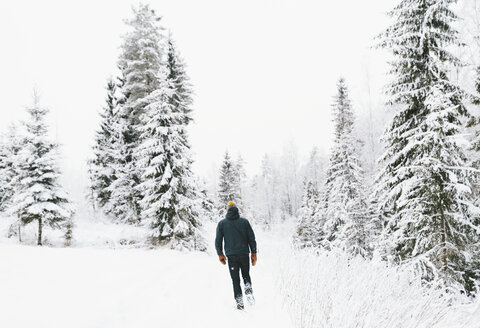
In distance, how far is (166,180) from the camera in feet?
49.6

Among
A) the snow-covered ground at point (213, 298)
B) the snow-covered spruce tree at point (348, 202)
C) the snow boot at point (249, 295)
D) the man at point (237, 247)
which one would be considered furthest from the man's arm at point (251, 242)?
the snow-covered spruce tree at point (348, 202)

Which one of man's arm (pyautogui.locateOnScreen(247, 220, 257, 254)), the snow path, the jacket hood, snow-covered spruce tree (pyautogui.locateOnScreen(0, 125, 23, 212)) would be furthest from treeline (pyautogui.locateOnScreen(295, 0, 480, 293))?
snow-covered spruce tree (pyautogui.locateOnScreen(0, 125, 23, 212))

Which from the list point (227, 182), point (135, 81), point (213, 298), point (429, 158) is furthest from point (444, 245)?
point (227, 182)

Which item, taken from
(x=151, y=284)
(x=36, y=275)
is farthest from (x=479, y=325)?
(x=36, y=275)

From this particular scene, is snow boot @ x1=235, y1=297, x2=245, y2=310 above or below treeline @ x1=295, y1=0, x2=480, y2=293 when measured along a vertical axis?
below

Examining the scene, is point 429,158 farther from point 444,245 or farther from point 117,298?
point 117,298

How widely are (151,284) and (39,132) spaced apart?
15.9 m

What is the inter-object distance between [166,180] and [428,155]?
12.4m

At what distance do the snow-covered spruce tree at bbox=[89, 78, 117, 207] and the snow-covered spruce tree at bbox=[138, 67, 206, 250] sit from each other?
814 centimetres

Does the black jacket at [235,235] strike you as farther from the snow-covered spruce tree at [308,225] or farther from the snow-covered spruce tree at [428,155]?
the snow-covered spruce tree at [308,225]

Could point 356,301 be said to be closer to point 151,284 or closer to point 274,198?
point 151,284

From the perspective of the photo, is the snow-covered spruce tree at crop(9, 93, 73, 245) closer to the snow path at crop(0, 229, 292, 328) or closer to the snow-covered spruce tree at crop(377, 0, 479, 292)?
the snow path at crop(0, 229, 292, 328)

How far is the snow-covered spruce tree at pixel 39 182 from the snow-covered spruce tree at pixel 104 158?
4.88 meters

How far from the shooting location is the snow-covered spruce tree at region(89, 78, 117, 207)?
22.5 m
